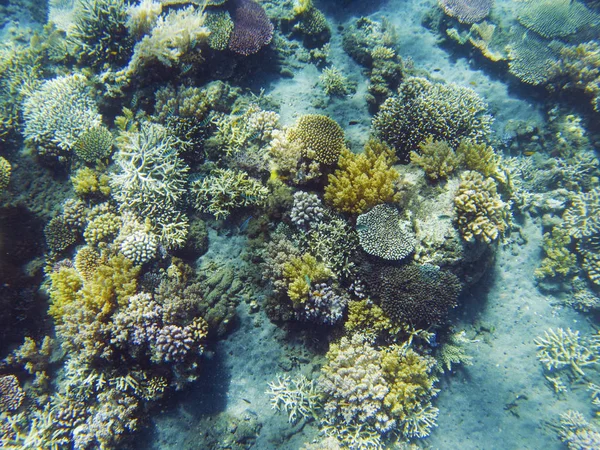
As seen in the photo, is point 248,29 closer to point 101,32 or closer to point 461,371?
point 101,32

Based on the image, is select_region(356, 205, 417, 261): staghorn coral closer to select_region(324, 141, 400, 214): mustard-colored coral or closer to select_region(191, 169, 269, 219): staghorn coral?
select_region(324, 141, 400, 214): mustard-colored coral

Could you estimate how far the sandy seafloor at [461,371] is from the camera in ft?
16.3

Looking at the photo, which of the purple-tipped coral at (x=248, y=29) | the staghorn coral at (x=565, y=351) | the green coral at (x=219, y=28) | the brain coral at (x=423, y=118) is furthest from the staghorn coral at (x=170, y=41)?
the staghorn coral at (x=565, y=351)

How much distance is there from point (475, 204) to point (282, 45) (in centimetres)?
603

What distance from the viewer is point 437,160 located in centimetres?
530

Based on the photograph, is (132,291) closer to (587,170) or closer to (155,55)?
(155,55)

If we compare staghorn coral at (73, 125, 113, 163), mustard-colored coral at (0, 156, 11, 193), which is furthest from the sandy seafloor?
mustard-colored coral at (0, 156, 11, 193)

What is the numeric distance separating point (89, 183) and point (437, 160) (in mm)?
6493

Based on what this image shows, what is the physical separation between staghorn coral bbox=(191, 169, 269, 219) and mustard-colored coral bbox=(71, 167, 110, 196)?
1761mm

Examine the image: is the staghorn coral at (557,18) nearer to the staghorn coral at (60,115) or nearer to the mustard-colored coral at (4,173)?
the staghorn coral at (60,115)

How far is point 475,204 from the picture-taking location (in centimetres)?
504

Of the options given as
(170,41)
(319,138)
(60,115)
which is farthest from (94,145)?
(319,138)

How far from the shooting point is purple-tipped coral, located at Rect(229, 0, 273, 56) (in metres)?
6.78

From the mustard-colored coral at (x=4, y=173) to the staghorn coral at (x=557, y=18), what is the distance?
13.0 m
